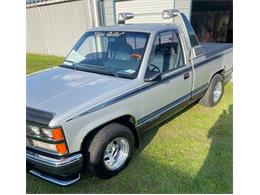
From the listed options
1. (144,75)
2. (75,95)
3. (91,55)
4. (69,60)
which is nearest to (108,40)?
(91,55)

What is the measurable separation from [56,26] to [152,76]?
964 cm

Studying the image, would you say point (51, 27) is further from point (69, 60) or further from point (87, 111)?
point (87, 111)

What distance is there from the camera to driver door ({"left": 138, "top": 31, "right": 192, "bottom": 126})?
3243 mm

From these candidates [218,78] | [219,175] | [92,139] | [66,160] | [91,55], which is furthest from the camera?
[218,78]

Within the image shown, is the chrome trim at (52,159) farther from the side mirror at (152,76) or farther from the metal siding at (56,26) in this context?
the metal siding at (56,26)

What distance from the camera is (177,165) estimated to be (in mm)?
3254

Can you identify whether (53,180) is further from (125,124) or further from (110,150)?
(125,124)

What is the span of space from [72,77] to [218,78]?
3.23 meters

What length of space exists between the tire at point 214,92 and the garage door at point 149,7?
280 cm

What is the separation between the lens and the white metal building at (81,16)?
754 centimetres

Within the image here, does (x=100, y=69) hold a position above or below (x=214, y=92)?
above

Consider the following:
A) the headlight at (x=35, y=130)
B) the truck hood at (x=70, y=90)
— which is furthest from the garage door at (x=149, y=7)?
the headlight at (x=35, y=130)

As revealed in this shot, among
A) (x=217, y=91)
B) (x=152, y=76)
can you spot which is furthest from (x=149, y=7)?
(x=152, y=76)

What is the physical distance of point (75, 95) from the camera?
8.77 feet
